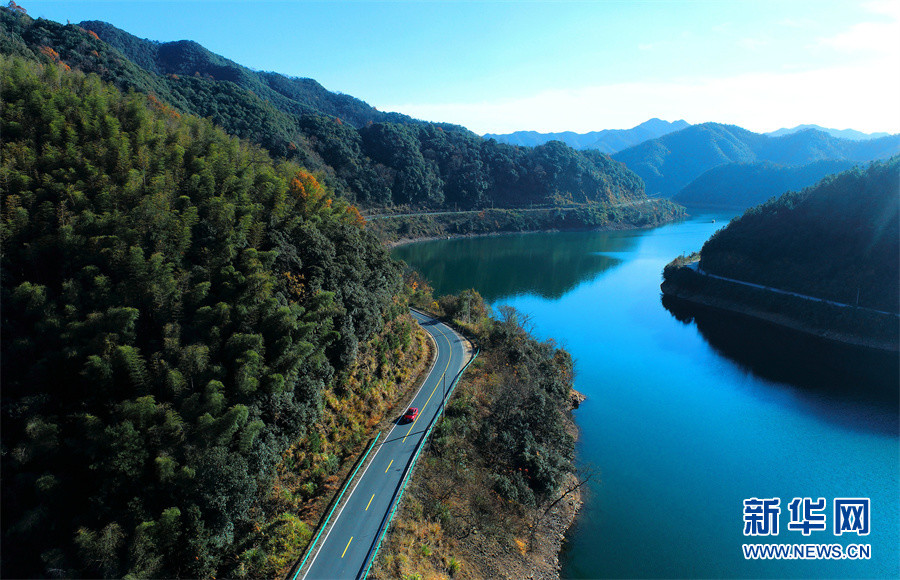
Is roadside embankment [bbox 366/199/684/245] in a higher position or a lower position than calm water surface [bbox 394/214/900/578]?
higher

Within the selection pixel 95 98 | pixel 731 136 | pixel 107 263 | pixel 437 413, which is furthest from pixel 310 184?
pixel 731 136

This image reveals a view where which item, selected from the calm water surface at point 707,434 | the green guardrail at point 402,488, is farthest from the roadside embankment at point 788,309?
the green guardrail at point 402,488

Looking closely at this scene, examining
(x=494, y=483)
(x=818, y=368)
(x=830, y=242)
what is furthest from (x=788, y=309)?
(x=494, y=483)

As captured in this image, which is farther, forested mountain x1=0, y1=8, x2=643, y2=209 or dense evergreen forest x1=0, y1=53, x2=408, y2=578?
forested mountain x1=0, y1=8, x2=643, y2=209

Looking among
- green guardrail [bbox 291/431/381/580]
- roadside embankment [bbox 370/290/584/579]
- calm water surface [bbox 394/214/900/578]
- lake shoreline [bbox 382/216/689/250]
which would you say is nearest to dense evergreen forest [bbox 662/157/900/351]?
calm water surface [bbox 394/214/900/578]

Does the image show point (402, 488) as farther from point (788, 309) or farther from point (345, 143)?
point (345, 143)

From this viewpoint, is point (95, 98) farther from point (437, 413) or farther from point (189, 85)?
point (189, 85)

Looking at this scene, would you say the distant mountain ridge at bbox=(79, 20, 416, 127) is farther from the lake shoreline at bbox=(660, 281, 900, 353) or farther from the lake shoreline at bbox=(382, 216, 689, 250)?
the lake shoreline at bbox=(660, 281, 900, 353)
